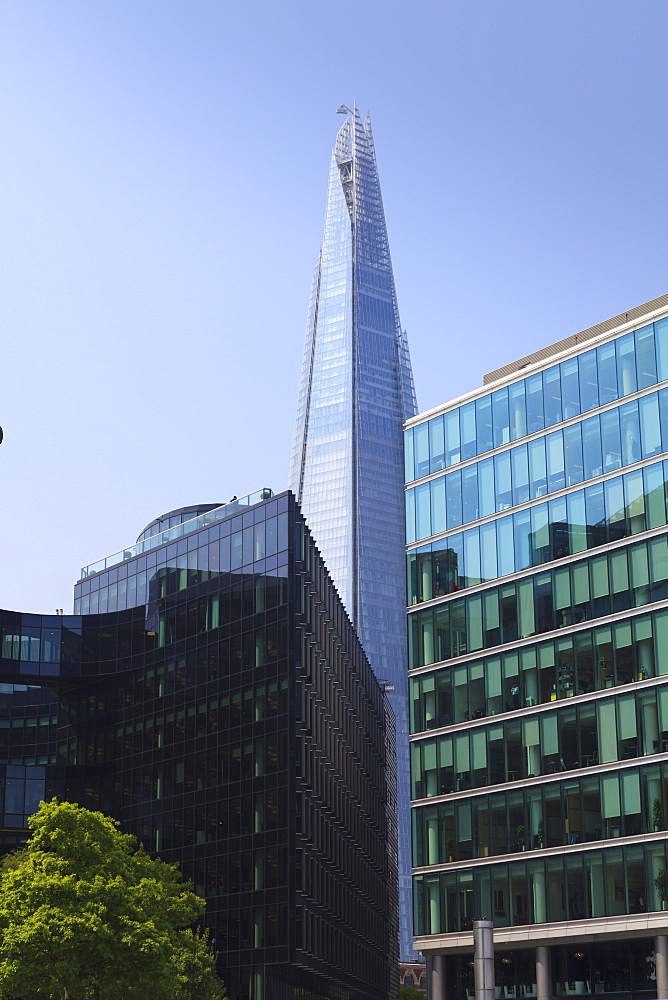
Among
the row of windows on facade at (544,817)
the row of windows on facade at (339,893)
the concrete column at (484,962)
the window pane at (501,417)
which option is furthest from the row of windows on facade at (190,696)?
the concrete column at (484,962)

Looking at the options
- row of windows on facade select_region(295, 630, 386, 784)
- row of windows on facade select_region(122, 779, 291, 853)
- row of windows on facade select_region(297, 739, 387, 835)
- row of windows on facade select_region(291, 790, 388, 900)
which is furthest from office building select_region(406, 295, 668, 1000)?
row of windows on facade select_region(295, 630, 386, 784)

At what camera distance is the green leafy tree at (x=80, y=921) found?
61.8 meters

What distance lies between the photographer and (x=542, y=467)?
8075 cm

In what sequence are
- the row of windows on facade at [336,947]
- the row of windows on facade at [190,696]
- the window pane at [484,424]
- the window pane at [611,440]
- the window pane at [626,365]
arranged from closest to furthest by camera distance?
the window pane at [611,440]
the window pane at [626,365]
the window pane at [484,424]
the row of windows on facade at [336,947]
the row of windows on facade at [190,696]

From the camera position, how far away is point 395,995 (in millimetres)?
158875

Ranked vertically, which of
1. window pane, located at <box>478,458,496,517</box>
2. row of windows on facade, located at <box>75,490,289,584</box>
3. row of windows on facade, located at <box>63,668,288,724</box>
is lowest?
row of windows on facade, located at <box>63,668,288,724</box>

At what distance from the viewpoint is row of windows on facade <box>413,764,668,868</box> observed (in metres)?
71.2

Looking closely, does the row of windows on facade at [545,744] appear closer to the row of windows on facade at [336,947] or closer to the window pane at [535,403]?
the row of windows on facade at [336,947]

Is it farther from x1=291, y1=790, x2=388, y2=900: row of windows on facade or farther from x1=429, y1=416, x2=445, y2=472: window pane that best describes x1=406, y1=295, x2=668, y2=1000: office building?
x1=291, y1=790, x2=388, y2=900: row of windows on facade

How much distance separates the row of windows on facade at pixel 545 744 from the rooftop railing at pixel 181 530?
83.3ft

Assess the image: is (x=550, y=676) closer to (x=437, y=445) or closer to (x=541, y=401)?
(x=541, y=401)

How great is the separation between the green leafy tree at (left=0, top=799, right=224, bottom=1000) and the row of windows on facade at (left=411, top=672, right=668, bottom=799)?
790 inches

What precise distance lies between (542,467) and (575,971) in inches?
1126

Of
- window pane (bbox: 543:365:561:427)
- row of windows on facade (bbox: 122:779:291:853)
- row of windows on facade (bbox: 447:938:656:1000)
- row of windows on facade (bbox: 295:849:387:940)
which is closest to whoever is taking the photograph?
row of windows on facade (bbox: 447:938:656:1000)
